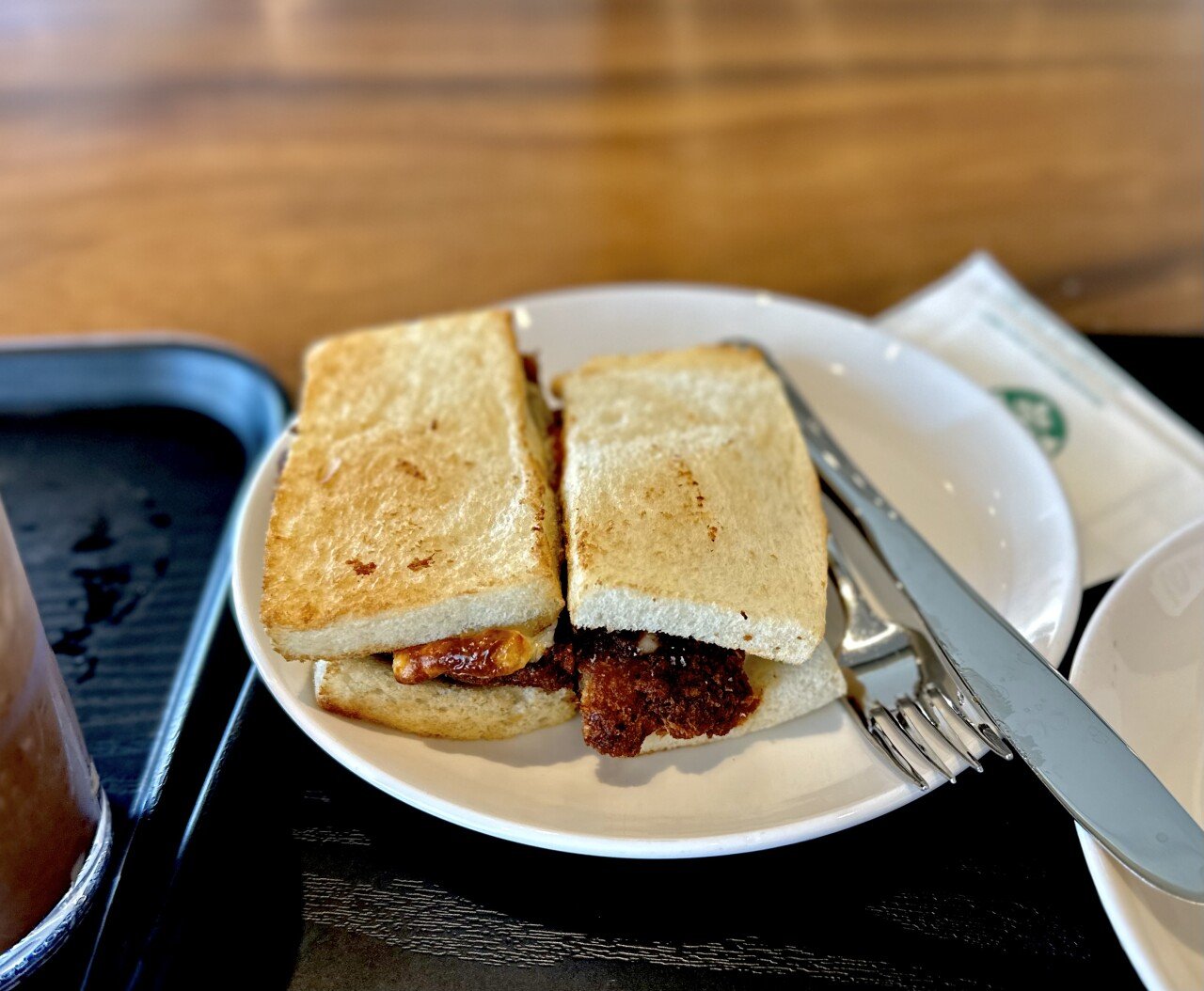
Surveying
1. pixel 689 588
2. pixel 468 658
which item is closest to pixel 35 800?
pixel 468 658

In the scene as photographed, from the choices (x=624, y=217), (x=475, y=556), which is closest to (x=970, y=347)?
(x=624, y=217)

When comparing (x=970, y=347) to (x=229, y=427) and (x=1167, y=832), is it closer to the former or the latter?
(x=1167, y=832)

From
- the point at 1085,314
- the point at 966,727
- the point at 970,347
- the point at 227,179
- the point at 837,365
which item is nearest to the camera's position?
the point at 966,727

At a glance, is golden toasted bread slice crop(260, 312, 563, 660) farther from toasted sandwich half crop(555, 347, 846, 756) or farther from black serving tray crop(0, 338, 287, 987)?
black serving tray crop(0, 338, 287, 987)

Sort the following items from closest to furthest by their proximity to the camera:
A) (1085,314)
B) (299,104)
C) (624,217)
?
(1085,314) → (624,217) → (299,104)

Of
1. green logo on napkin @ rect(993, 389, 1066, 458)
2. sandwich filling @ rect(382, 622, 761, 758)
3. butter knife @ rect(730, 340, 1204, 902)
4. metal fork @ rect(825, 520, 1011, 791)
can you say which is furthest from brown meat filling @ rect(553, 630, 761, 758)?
green logo on napkin @ rect(993, 389, 1066, 458)

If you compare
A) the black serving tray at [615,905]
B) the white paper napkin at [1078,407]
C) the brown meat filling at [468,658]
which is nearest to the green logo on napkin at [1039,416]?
the white paper napkin at [1078,407]

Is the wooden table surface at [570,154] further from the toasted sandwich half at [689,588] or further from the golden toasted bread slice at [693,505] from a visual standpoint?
the toasted sandwich half at [689,588]

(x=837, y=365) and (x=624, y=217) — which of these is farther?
(x=624, y=217)
